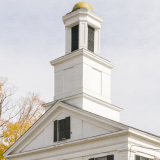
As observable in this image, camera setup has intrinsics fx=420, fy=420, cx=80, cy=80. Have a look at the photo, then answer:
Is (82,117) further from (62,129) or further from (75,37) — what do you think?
(75,37)

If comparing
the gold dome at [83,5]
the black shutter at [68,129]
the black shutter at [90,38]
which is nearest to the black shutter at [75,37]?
the black shutter at [90,38]

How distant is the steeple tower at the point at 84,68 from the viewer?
99.5ft

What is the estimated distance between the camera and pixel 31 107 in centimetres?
4738

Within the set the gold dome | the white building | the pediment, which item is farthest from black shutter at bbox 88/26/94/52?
the pediment

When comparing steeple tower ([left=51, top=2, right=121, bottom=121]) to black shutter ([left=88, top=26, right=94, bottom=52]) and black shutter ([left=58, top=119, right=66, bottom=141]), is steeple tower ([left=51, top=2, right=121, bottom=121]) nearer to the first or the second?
black shutter ([left=88, top=26, right=94, bottom=52])

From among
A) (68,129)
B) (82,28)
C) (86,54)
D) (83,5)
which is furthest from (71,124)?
(83,5)

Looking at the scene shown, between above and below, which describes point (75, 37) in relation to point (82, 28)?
below

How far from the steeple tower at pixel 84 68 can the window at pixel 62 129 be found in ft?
5.15

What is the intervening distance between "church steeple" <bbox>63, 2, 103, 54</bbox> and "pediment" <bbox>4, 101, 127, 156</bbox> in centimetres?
530

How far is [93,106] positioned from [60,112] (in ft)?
8.03

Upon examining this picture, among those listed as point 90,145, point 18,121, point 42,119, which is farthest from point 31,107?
point 90,145

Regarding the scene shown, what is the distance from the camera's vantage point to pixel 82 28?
32.1m

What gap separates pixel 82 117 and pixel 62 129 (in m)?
2.07

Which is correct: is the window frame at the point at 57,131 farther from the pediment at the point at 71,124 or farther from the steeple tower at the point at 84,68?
the steeple tower at the point at 84,68
